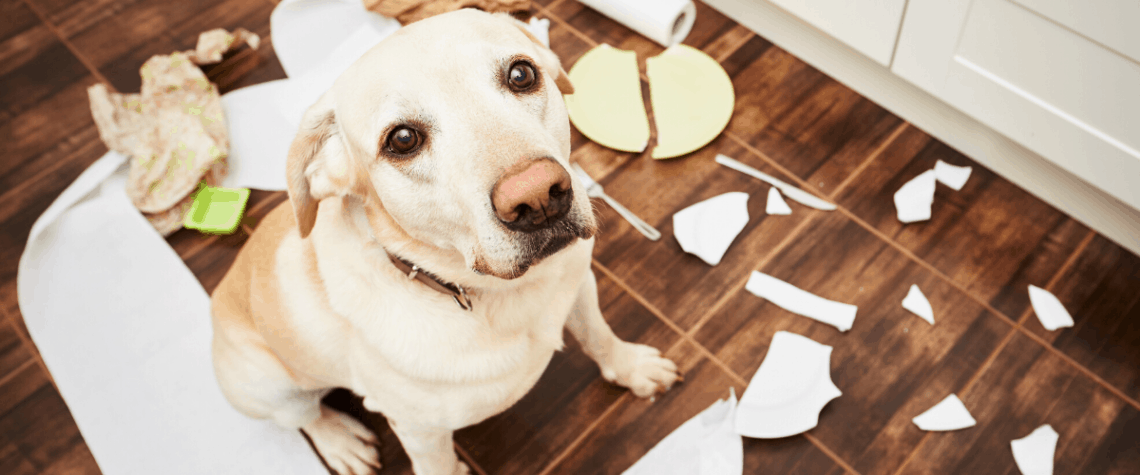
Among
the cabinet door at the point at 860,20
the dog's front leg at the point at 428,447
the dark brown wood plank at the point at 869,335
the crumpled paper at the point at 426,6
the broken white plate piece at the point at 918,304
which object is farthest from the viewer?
the crumpled paper at the point at 426,6

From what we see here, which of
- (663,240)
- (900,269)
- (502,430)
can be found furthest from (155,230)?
(900,269)

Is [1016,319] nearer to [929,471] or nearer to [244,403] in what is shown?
[929,471]

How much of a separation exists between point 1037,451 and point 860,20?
1.36m

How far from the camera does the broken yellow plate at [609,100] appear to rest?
8.82 feet

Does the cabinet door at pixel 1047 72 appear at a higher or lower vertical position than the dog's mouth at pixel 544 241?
lower

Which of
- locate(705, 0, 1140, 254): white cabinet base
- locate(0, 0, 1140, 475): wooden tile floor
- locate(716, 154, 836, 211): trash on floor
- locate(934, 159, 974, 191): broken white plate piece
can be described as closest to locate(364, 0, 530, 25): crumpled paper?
locate(0, 0, 1140, 475): wooden tile floor

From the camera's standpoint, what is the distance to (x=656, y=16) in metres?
2.81

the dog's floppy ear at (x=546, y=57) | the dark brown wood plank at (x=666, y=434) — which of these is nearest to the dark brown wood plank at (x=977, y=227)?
the dark brown wood plank at (x=666, y=434)

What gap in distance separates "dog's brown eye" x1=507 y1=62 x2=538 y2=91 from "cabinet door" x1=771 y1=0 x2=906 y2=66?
1.47 metres

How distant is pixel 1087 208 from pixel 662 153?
1.29 metres

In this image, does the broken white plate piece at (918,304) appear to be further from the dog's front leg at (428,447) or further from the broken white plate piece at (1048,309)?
the dog's front leg at (428,447)

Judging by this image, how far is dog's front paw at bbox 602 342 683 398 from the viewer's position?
213cm

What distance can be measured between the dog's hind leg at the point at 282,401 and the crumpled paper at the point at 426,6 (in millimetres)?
1567

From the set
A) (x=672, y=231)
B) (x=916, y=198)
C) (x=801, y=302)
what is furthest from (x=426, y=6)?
(x=916, y=198)
